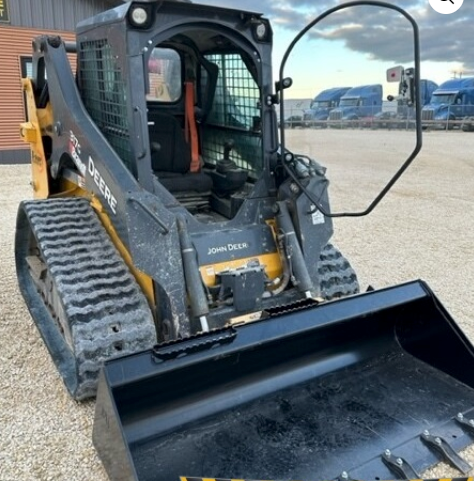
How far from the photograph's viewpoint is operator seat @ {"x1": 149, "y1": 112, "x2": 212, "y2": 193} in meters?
3.73

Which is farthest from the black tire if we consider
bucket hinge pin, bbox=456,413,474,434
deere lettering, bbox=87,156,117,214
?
deere lettering, bbox=87,156,117,214

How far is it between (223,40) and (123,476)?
8.77ft

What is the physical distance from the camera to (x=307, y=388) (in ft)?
9.18

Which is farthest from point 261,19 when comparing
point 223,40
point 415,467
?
point 415,467

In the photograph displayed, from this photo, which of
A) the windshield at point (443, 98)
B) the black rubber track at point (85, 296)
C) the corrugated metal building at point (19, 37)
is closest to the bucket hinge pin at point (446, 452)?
the black rubber track at point (85, 296)

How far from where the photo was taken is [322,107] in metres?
3.57

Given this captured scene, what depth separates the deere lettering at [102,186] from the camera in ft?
9.93

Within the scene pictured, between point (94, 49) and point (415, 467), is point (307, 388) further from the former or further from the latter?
point (94, 49)

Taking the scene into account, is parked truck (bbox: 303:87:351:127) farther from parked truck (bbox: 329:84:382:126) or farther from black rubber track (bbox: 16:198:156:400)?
black rubber track (bbox: 16:198:156:400)

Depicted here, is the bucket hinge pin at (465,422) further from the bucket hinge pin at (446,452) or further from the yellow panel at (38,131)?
the yellow panel at (38,131)

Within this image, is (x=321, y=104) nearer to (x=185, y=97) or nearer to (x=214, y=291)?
(x=185, y=97)

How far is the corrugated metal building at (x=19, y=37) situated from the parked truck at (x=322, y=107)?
11345mm

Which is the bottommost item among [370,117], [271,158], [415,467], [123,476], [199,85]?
[415,467]

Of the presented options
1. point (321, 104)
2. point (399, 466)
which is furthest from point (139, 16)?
point (399, 466)
